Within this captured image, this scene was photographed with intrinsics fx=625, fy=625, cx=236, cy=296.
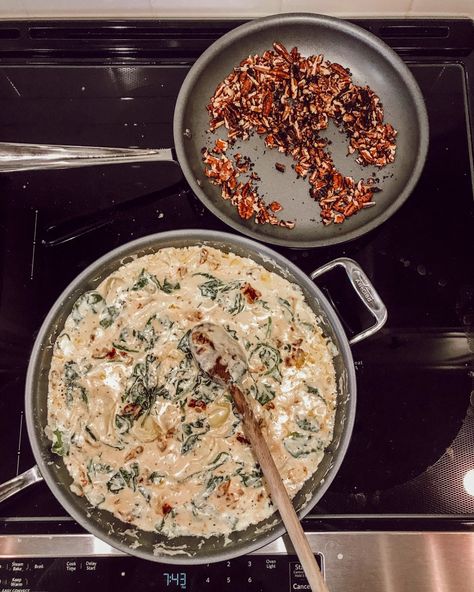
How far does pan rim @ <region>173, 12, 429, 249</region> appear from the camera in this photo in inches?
64.3

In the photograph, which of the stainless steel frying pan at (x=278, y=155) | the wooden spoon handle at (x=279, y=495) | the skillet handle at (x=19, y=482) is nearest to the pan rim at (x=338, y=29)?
the stainless steel frying pan at (x=278, y=155)

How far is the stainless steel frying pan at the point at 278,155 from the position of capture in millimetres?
1670

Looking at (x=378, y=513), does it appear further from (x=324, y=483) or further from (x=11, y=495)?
(x=11, y=495)

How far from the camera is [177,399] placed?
156 centimetres

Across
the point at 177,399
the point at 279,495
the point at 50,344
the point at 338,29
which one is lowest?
the point at 279,495

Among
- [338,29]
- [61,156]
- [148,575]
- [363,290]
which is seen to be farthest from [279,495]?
[338,29]

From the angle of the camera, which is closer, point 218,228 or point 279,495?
point 279,495

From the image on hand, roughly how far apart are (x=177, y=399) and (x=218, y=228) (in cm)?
49

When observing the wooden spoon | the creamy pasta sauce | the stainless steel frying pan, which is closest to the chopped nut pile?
the stainless steel frying pan

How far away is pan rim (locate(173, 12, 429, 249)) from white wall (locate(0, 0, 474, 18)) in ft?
0.22

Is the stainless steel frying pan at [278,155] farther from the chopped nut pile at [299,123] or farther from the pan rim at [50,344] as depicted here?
the pan rim at [50,344]

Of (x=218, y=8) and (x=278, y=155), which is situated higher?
(x=218, y=8)

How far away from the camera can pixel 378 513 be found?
1577mm

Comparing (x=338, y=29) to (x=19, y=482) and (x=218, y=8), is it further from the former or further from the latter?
(x=19, y=482)
